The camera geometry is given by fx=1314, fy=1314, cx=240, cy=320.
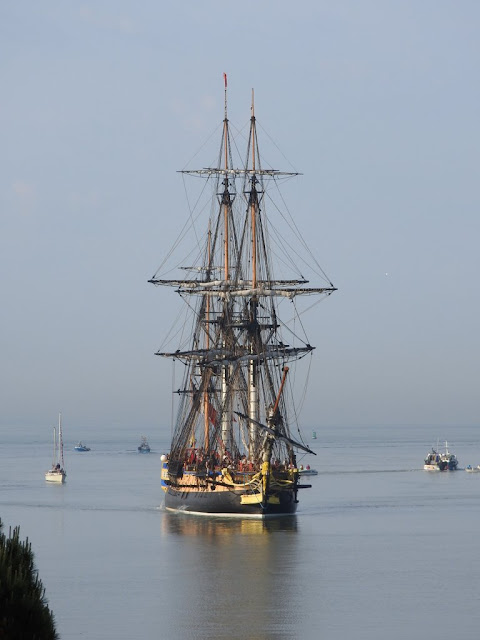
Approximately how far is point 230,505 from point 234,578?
102ft

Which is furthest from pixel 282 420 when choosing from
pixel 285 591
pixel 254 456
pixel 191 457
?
pixel 285 591

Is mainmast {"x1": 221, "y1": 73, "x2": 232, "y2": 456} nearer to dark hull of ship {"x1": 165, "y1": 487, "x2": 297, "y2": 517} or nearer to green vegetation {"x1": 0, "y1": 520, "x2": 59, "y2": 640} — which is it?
dark hull of ship {"x1": 165, "y1": 487, "x2": 297, "y2": 517}

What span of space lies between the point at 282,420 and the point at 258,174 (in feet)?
65.7

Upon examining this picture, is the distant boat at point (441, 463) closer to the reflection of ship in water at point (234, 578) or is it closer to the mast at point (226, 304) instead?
the mast at point (226, 304)

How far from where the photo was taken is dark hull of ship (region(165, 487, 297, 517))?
9569 cm

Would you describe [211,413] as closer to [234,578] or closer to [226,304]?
[226,304]

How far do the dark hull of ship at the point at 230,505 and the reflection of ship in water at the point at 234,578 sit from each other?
0.63 m

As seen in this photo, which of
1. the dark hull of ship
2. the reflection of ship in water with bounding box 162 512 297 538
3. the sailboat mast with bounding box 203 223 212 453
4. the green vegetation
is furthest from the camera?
the sailboat mast with bounding box 203 223 212 453

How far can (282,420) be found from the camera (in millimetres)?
99875

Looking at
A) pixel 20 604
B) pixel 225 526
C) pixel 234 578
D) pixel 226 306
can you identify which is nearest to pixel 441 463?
pixel 226 306

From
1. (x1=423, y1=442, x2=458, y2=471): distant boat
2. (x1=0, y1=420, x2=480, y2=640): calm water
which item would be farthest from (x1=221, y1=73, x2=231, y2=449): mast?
(x1=423, y1=442, x2=458, y2=471): distant boat

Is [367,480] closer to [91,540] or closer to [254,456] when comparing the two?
[254,456]

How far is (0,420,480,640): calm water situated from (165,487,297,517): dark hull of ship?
1.07 meters

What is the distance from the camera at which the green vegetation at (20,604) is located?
2438 centimetres
